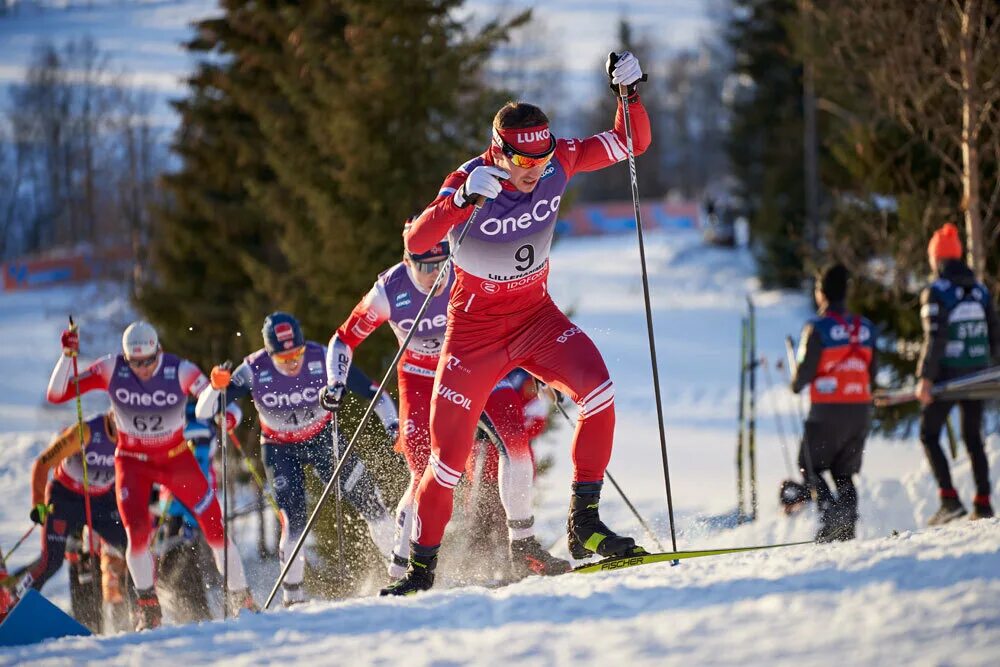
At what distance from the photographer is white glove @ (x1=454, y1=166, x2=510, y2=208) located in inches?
205

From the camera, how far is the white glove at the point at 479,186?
17.1 ft

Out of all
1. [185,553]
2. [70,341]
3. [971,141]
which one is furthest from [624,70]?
[971,141]

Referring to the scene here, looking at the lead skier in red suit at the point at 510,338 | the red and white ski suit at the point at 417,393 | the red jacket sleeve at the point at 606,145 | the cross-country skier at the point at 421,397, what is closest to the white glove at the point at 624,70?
the red jacket sleeve at the point at 606,145

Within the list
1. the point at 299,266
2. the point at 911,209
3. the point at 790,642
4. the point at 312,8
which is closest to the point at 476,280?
the point at 790,642

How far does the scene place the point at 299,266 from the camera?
15.5 m

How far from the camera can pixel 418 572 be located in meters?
5.79

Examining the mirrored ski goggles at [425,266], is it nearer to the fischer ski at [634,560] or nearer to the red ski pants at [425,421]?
the red ski pants at [425,421]

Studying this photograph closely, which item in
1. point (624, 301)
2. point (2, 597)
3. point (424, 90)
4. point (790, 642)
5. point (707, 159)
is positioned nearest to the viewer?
point (790, 642)

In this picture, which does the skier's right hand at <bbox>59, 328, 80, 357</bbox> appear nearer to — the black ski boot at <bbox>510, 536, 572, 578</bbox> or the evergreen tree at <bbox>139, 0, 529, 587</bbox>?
the black ski boot at <bbox>510, 536, 572, 578</bbox>

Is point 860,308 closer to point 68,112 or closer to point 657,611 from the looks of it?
point 657,611

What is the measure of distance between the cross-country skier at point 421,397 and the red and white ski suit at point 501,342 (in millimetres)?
994

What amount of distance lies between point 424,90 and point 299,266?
300 centimetres

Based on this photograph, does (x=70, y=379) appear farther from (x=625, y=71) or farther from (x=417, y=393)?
(x=625, y=71)

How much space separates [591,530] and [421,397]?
1.99 m
